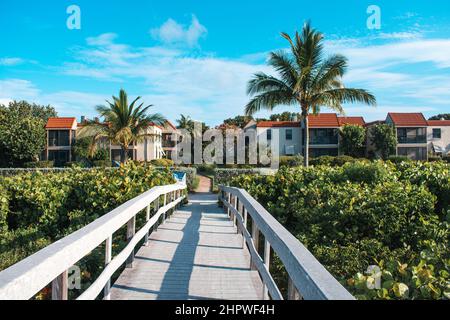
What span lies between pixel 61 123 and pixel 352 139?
3504cm

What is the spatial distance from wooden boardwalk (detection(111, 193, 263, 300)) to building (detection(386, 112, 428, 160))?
52.3 meters

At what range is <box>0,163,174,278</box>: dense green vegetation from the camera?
35.8ft

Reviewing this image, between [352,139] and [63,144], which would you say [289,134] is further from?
[63,144]

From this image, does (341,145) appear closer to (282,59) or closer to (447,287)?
(282,59)

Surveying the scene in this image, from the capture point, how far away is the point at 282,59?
23922mm

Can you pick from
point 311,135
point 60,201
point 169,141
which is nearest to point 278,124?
point 311,135

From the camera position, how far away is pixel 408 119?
56469 millimetres

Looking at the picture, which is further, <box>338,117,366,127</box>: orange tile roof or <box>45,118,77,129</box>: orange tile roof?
<box>338,117,366,127</box>: orange tile roof

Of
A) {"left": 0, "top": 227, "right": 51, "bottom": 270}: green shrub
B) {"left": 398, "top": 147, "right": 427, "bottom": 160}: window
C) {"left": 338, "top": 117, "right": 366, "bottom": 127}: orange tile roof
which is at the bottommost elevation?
{"left": 0, "top": 227, "right": 51, "bottom": 270}: green shrub

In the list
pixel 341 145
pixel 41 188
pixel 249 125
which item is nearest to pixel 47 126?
pixel 249 125

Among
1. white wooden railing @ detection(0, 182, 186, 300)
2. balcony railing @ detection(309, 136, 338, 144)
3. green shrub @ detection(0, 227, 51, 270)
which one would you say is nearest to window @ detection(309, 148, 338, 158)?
balcony railing @ detection(309, 136, 338, 144)

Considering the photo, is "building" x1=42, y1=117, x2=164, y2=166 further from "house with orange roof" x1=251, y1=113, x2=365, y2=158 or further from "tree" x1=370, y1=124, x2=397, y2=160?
"tree" x1=370, y1=124, x2=397, y2=160
